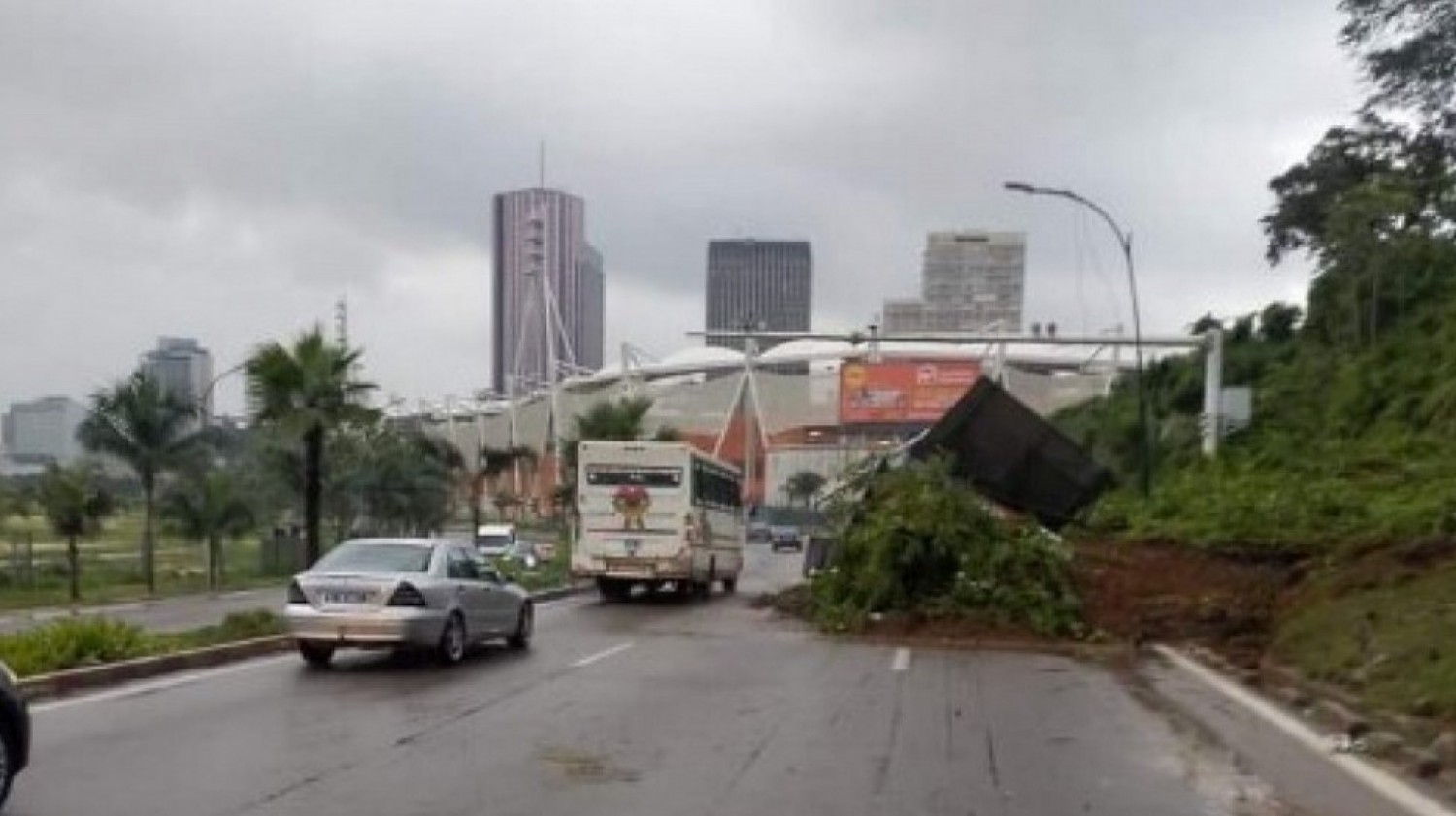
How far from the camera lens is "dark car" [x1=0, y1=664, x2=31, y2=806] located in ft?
28.6

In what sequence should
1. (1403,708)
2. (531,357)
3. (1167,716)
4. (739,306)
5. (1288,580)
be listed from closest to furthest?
(1403,708) → (1167,716) → (1288,580) → (739,306) → (531,357)

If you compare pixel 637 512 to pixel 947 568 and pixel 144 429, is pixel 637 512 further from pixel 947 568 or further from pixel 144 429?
pixel 144 429

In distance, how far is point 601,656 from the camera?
66.8ft

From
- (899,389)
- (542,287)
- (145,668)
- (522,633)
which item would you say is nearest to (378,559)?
(145,668)

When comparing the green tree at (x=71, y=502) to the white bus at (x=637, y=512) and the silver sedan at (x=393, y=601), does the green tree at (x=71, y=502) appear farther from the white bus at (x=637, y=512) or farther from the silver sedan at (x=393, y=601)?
the silver sedan at (x=393, y=601)

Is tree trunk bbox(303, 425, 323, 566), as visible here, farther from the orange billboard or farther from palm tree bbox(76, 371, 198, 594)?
the orange billboard

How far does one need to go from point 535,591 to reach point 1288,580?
17616 millimetres

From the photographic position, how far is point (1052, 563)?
26.5m

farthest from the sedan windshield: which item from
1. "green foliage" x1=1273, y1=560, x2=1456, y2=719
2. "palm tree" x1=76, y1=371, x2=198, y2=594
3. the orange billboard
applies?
the orange billboard

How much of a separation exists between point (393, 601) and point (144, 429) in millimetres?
31888

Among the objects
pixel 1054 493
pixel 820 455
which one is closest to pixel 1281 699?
pixel 1054 493

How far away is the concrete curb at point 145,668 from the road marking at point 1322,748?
9944 millimetres

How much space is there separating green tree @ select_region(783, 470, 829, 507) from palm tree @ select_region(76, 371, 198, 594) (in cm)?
9274

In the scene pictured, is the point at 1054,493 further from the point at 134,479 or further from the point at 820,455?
the point at 820,455
